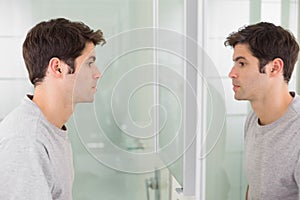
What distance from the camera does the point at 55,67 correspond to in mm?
1256

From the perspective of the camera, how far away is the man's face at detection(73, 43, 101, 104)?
122 cm

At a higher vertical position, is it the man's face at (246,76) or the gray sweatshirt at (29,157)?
the man's face at (246,76)

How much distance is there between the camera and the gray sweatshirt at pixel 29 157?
1.11m

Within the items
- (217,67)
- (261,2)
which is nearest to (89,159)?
(217,67)

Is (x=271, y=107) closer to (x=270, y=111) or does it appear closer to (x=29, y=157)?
(x=270, y=111)

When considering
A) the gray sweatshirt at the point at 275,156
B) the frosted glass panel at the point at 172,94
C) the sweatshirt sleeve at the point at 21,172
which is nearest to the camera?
the gray sweatshirt at the point at 275,156

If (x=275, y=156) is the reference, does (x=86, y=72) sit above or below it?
above

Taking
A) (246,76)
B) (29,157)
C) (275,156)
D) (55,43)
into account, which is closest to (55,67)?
(55,43)

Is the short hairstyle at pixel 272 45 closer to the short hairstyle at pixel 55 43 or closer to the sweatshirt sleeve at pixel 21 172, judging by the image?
the short hairstyle at pixel 55 43

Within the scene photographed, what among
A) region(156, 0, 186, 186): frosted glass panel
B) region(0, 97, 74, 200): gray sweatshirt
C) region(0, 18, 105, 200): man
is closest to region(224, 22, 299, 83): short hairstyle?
region(156, 0, 186, 186): frosted glass panel

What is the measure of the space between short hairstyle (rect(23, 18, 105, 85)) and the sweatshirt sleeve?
0.76 ft

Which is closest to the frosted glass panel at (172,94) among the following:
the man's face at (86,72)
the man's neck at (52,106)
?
the man's face at (86,72)

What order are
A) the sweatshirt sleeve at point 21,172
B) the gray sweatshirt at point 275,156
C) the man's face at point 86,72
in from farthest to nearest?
the man's face at point 86,72 → the sweatshirt sleeve at point 21,172 → the gray sweatshirt at point 275,156

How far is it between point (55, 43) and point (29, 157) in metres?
0.30
